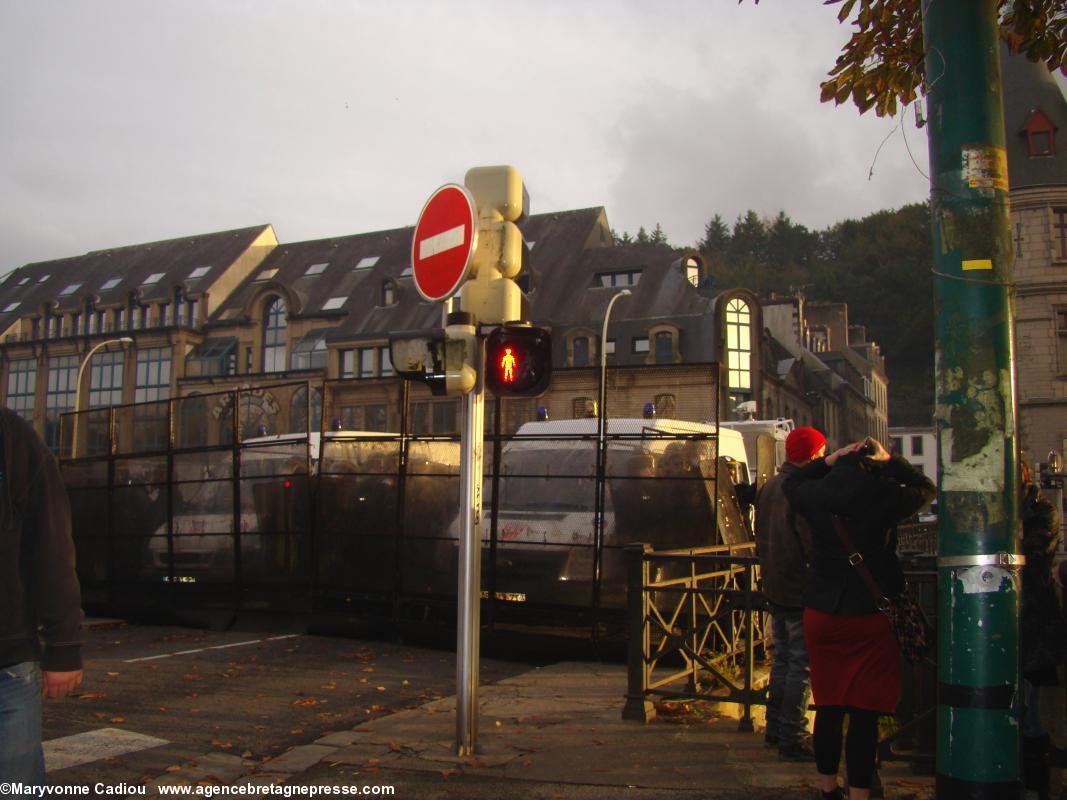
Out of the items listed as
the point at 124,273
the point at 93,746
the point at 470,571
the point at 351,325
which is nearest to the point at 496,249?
the point at 470,571

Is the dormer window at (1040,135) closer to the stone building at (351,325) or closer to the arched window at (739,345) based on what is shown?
the stone building at (351,325)

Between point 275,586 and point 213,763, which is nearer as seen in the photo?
point 213,763

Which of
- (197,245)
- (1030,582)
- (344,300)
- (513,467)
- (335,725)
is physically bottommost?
(335,725)

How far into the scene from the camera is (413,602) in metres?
11.9

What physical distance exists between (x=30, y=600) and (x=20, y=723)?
43cm

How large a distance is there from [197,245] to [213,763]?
71871 millimetres

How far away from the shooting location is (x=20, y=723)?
361 cm

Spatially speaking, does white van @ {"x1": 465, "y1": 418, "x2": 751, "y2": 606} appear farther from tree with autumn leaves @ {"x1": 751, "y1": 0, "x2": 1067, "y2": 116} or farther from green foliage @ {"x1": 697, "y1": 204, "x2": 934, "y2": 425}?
green foliage @ {"x1": 697, "y1": 204, "x2": 934, "y2": 425}

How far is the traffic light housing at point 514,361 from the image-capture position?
23.0 ft

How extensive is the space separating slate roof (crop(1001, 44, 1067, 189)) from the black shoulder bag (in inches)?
1812

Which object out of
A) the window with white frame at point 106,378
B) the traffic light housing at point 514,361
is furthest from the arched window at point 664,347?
the traffic light housing at point 514,361

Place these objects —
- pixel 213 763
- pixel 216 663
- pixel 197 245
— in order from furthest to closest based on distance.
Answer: pixel 197 245 → pixel 216 663 → pixel 213 763

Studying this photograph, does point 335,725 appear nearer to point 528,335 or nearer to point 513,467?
point 528,335

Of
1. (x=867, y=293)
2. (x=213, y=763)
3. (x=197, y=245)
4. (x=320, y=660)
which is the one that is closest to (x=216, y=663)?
(x=320, y=660)
